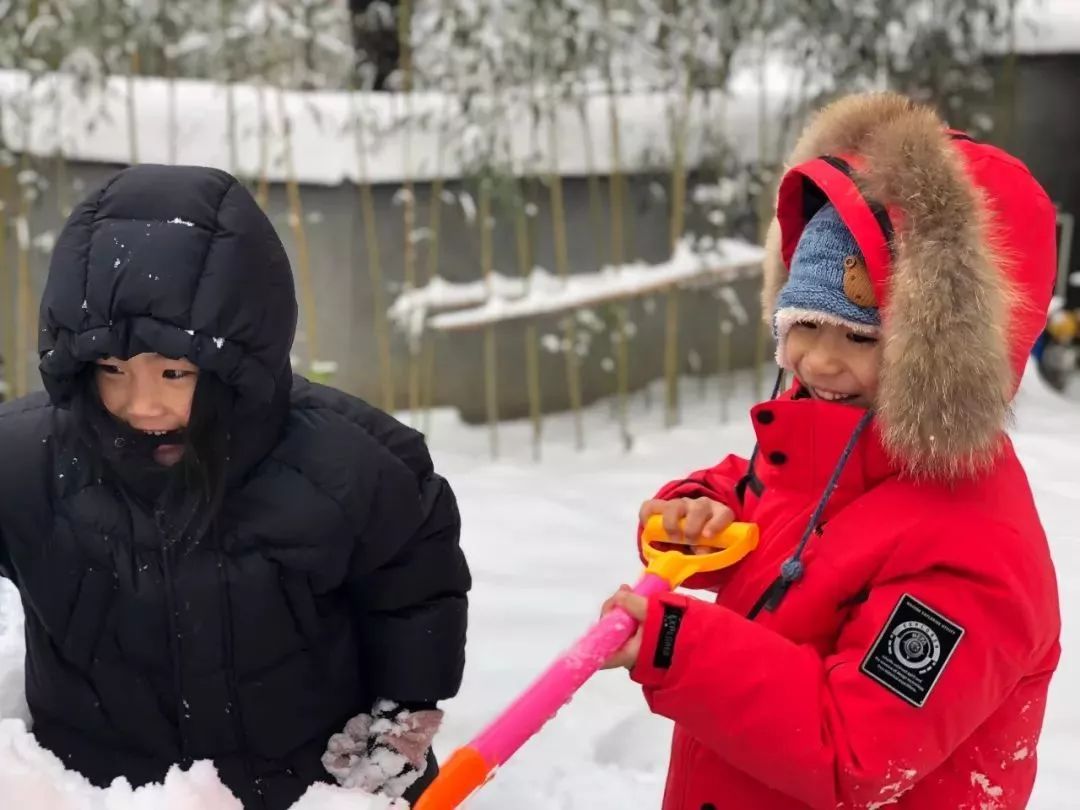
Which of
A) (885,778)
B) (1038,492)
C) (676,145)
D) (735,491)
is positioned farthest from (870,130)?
(676,145)

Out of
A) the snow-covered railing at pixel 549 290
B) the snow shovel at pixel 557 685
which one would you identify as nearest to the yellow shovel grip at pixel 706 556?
the snow shovel at pixel 557 685

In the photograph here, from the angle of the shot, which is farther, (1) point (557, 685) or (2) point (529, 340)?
(2) point (529, 340)

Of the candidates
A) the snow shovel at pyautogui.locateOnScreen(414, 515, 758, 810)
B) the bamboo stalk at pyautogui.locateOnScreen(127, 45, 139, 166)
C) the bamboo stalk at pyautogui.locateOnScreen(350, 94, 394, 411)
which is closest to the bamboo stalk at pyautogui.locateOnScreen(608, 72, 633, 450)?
the bamboo stalk at pyautogui.locateOnScreen(350, 94, 394, 411)

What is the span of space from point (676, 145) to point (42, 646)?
3.12 meters

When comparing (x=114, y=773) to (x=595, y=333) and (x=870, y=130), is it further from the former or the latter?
(x=595, y=333)

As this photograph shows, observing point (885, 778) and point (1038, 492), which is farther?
point (1038, 492)

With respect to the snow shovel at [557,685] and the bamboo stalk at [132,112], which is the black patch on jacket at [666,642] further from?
the bamboo stalk at [132,112]

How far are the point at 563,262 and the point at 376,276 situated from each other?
68 cm

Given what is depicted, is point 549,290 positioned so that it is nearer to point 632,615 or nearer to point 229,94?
point 229,94

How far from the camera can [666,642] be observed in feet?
3.29

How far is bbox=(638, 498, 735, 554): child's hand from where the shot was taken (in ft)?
3.87

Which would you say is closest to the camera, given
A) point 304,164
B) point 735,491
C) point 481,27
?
point 735,491

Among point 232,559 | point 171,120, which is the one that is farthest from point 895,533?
point 171,120

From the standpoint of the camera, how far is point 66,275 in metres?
1.03
